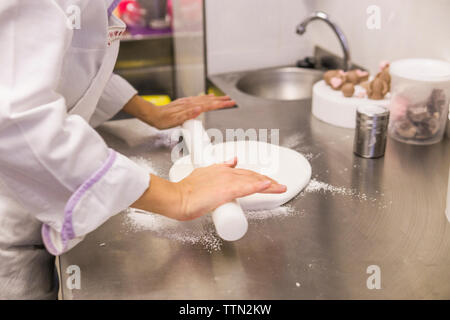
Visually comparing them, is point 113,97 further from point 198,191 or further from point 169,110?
point 198,191

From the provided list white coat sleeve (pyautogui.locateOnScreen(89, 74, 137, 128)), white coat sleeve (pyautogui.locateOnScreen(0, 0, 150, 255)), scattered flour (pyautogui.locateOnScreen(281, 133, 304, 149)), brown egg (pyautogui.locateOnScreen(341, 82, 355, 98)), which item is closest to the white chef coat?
white coat sleeve (pyautogui.locateOnScreen(0, 0, 150, 255))

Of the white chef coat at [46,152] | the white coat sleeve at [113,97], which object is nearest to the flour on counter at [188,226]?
the white chef coat at [46,152]

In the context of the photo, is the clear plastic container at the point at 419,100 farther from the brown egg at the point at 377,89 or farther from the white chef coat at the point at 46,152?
the white chef coat at the point at 46,152

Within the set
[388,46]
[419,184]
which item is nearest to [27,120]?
[419,184]

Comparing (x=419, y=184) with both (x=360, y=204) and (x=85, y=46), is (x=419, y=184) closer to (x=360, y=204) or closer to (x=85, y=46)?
(x=360, y=204)

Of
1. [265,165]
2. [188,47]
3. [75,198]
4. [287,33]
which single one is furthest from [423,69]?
[188,47]

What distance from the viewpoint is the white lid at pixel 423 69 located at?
116cm

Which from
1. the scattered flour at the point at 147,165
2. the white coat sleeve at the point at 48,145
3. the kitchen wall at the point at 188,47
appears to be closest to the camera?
the white coat sleeve at the point at 48,145

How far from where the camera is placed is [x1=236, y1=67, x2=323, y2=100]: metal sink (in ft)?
6.09

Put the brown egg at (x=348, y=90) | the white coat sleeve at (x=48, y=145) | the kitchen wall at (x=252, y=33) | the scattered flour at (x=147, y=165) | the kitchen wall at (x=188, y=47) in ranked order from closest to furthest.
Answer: the white coat sleeve at (x=48, y=145) < the scattered flour at (x=147, y=165) < the brown egg at (x=348, y=90) < the kitchen wall at (x=252, y=33) < the kitchen wall at (x=188, y=47)

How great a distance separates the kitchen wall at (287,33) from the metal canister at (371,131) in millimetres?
394

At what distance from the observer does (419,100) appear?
119 centimetres

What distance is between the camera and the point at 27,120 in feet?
2.17

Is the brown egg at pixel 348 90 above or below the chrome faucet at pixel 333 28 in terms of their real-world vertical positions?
below
